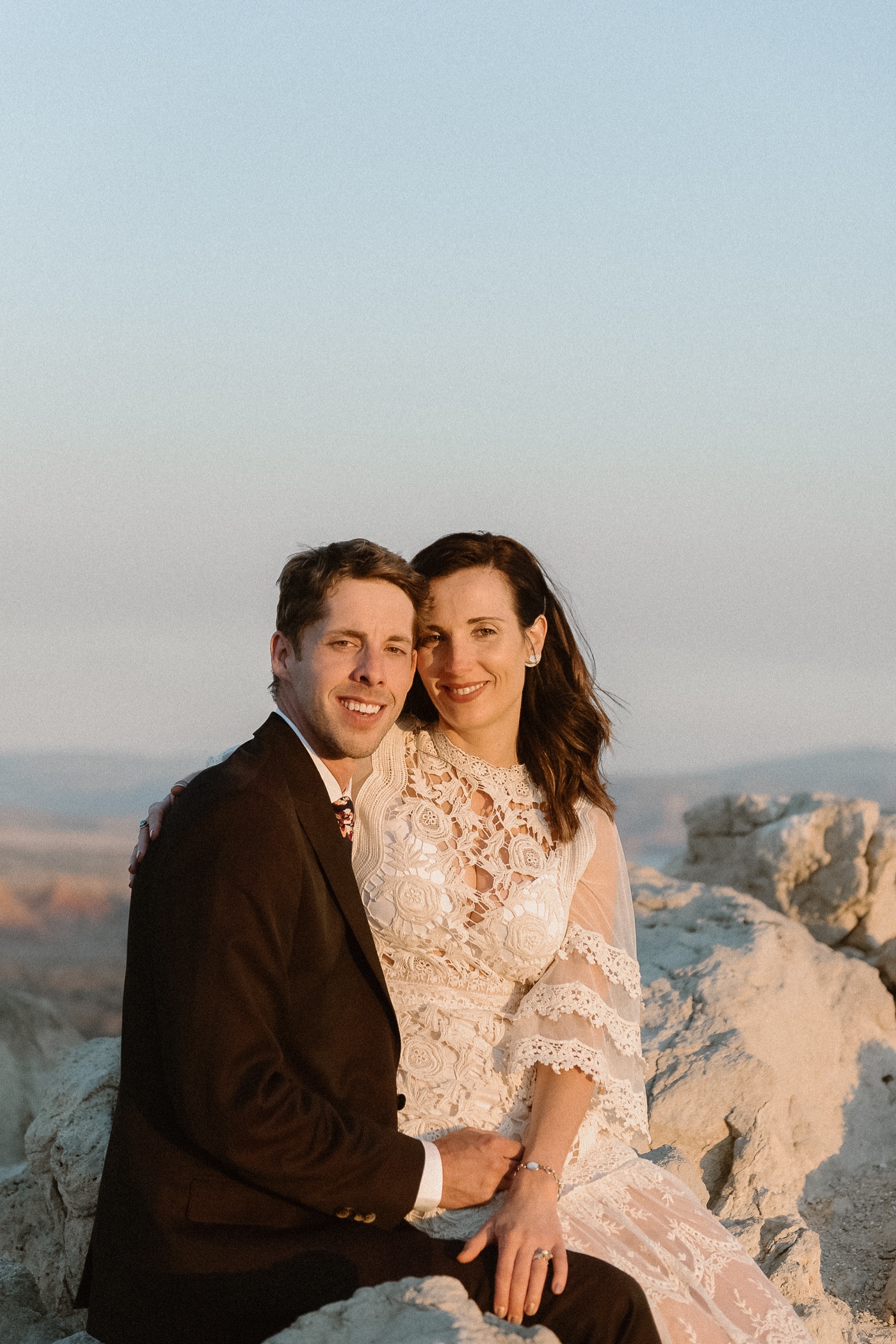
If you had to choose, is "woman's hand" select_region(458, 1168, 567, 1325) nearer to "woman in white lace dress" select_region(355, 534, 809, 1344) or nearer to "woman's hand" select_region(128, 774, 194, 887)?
"woman in white lace dress" select_region(355, 534, 809, 1344)

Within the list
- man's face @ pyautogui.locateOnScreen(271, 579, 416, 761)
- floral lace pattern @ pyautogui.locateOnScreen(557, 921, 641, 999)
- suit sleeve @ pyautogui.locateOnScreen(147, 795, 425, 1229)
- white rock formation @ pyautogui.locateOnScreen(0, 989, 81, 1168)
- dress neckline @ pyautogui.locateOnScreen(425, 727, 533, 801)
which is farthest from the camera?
white rock formation @ pyautogui.locateOnScreen(0, 989, 81, 1168)

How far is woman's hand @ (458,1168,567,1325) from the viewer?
2.92 metres

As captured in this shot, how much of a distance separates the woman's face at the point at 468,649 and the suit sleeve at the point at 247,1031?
1.05 meters

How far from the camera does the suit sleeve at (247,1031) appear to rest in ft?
8.96

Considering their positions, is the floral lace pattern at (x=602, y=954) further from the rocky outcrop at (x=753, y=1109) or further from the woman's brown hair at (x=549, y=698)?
the rocky outcrop at (x=753, y=1109)

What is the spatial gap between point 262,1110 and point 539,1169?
34.3 inches

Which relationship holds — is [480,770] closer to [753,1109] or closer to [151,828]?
[151,828]

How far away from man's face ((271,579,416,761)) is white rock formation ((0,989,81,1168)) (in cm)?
424

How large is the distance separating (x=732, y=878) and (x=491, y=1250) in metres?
4.90

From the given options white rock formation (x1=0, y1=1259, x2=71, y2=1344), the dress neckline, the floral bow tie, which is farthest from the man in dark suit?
white rock formation (x1=0, y1=1259, x2=71, y2=1344)

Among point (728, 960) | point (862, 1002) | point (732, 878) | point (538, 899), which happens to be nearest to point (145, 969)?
point (538, 899)

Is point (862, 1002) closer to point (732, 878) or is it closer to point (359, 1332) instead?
point (732, 878)

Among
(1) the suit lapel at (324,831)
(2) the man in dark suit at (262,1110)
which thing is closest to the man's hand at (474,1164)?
(2) the man in dark suit at (262,1110)

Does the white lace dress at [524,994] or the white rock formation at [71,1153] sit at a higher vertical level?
the white lace dress at [524,994]
